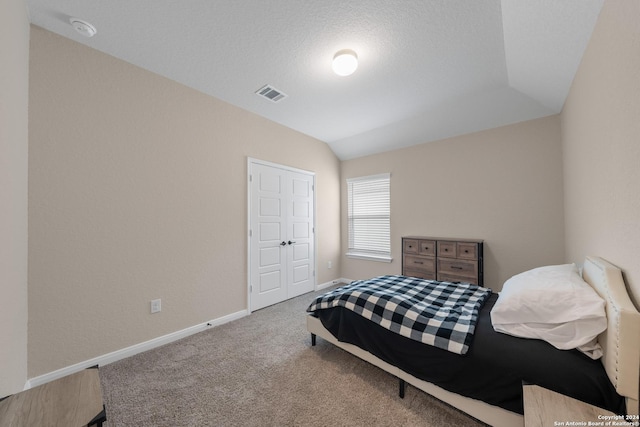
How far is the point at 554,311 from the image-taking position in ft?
4.50

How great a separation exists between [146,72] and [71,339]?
2.57 meters

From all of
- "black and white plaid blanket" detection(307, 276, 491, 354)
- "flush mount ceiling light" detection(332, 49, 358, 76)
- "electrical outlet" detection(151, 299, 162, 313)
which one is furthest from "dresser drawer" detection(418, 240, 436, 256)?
"electrical outlet" detection(151, 299, 162, 313)

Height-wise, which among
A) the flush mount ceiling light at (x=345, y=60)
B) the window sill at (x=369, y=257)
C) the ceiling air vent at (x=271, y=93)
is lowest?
the window sill at (x=369, y=257)

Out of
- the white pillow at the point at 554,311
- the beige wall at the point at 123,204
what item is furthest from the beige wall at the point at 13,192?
the white pillow at the point at 554,311

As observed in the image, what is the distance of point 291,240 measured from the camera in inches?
154

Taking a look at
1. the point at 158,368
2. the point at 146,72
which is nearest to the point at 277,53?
the point at 146,72

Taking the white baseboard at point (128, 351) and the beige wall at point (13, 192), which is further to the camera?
the white baseboard at point (128, 351)

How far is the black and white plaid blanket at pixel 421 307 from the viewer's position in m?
1.55

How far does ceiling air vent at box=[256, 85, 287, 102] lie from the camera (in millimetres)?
2786

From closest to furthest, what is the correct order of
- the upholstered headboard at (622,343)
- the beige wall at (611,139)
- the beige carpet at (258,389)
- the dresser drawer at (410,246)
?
the upholstered headboard at (622,343) < the beige wall at (611,139) < the beige carpet at (258,389) < the dresser drawer at (410,246)

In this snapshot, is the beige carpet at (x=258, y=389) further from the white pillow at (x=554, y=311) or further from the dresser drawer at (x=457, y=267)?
the dresser drawer at (x=457, y=267)

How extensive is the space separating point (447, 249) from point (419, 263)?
44cm

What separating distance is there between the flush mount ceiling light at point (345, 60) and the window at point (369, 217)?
2313 mm

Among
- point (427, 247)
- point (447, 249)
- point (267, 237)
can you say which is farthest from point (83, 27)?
point (447, 249)
